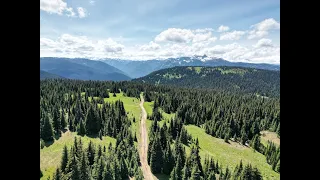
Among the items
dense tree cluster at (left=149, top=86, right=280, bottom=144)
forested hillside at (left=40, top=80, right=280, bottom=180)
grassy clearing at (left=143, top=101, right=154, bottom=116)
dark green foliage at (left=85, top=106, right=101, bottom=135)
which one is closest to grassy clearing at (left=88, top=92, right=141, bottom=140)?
forested hillside at (left=40, top=80, right=280, bottom=180)

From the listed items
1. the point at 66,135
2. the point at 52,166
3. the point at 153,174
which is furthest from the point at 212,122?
the point at 52,166

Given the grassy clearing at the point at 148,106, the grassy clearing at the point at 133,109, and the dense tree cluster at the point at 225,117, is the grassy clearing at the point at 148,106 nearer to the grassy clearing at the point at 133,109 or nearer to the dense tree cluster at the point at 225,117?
the dense tree cluster at the point at 225,117

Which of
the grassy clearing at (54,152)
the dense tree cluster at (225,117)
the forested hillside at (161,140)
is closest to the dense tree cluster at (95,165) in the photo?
the forested hillside at (161,140)

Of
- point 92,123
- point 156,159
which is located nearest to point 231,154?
point 156,159

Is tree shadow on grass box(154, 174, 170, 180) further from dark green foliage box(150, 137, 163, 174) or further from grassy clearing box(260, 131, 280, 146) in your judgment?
grassy clearing box(260, 131, 280, 146)
